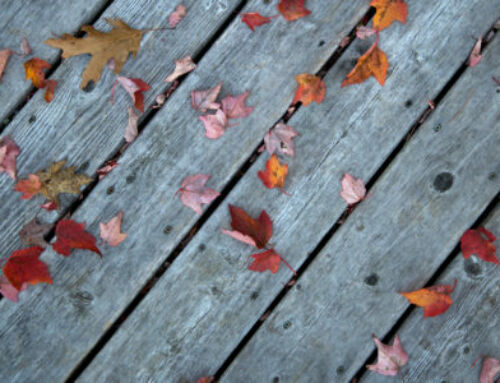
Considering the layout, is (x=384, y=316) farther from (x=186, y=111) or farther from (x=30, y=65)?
(x=30, y=65)

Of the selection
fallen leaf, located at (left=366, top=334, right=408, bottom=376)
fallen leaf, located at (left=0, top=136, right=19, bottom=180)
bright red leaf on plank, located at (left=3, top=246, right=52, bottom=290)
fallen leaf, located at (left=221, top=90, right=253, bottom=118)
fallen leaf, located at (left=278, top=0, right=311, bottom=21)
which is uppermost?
fallen leaf, located at (left=278, top=0, right=311, bottom=21)

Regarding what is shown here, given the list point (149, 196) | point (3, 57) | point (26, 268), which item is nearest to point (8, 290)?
point (26, 268)

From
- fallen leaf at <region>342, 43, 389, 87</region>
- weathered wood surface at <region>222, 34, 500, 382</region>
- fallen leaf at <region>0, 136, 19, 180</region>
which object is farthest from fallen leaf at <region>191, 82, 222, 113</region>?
fallen leaf at <region>0, 136, 19, 180</region>

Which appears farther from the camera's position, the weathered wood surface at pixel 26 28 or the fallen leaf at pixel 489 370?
the weathered wood surface at pixel 26 28

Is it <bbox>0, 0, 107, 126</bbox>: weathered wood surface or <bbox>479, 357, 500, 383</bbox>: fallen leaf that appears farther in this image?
<bbox>0, 0, 107, 126</bbox>: weathered wood surface

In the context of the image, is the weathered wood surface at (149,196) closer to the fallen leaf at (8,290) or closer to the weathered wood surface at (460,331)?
the fallen leaf at (8,290)

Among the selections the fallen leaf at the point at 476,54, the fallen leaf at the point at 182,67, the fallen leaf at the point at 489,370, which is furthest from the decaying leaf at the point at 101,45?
the fallen leaf at the point at 489,370

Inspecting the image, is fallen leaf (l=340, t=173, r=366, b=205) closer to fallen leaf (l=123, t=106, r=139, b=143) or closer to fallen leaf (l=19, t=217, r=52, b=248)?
fallen leaf (l=123, t=106, r=139, b=143)
